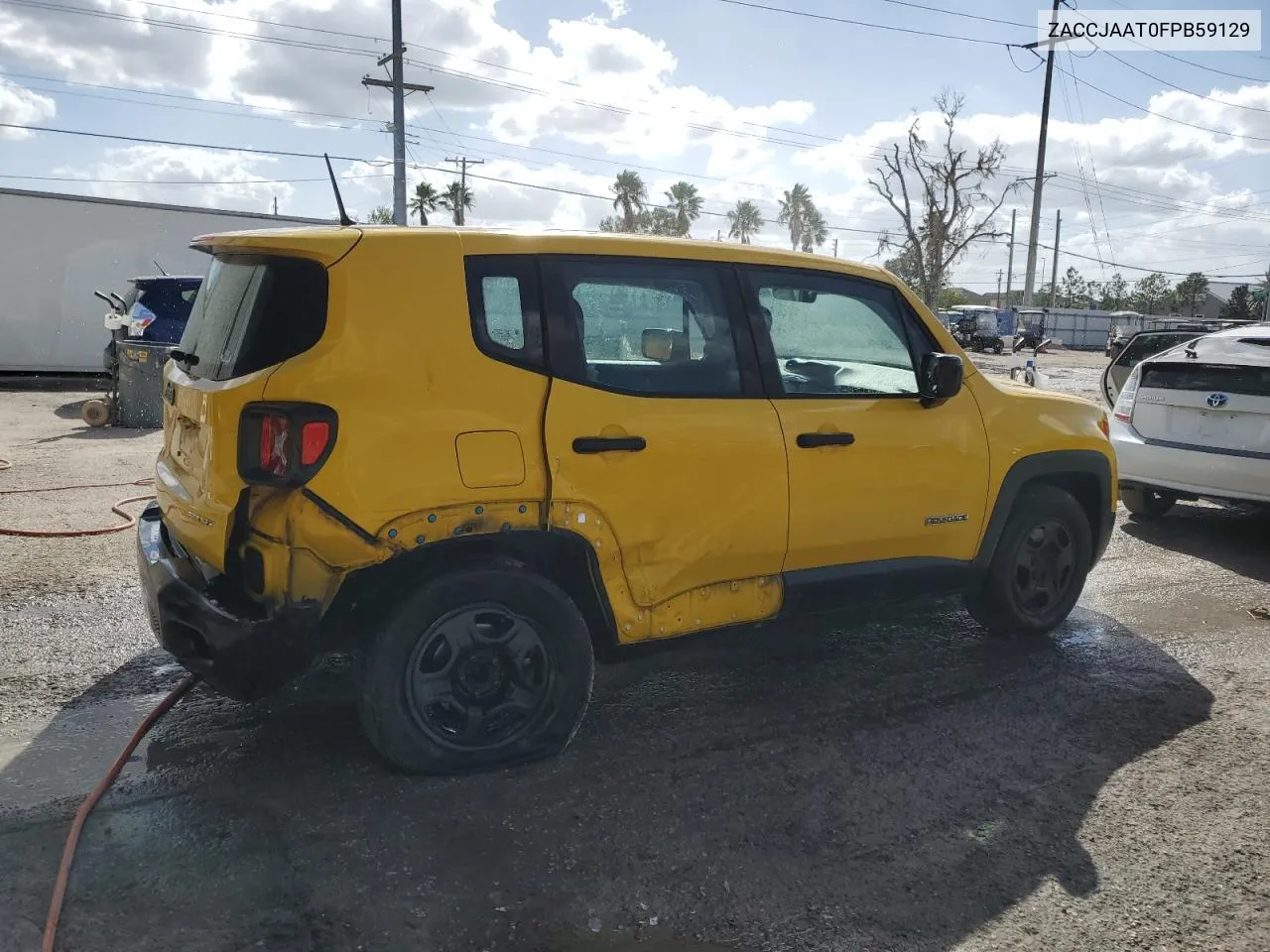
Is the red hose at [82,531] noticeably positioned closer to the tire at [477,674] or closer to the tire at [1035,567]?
the tire at [477,674]

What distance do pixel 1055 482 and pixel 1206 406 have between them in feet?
8.84

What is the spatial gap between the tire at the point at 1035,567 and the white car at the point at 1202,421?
7.65 ft

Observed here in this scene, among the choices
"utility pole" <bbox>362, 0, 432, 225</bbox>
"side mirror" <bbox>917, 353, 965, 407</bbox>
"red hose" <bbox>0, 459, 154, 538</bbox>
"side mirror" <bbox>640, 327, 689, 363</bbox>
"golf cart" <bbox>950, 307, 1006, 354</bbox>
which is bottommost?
"red hose" <bbox>0, 459, 154, 538</bbox>

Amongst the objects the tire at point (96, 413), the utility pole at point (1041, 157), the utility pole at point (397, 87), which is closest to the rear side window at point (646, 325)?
the tire at point (96, 413)

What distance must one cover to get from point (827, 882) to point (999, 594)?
2.32 m

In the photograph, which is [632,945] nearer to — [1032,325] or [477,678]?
[477,678]

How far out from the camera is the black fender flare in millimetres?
4562

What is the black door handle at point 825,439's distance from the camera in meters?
3.83

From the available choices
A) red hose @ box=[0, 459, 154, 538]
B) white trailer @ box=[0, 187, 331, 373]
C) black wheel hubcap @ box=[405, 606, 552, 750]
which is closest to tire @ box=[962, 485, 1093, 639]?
black wheel hubcap @ box=[405, 606, 552, 750]

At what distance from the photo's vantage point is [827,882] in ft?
9.34

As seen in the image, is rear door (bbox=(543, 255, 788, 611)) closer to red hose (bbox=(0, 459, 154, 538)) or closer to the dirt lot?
the dirt lot

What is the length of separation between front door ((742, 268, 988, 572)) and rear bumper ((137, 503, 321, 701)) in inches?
72.9

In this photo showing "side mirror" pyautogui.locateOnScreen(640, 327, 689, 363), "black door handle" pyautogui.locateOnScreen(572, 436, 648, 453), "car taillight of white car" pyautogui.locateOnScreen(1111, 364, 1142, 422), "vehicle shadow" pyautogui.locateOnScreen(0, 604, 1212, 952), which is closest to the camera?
"vehicle shadow" pyautogui.locateOnScreen(0, 604, 1212, 952)

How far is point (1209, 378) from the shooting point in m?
6.84
